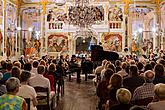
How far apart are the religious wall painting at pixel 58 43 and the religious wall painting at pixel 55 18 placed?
802mm

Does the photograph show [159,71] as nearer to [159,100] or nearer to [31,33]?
[159,100]

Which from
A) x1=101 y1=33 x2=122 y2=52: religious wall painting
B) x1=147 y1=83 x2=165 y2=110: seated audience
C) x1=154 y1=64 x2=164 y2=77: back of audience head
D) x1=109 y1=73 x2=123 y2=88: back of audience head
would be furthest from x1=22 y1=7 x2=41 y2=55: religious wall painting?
x1=147 y1=83 x2=165 y2=110: seated audience

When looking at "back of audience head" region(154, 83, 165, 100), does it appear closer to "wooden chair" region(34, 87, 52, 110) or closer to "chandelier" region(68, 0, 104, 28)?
"wooden chair" region(34, 87, 52, 110)

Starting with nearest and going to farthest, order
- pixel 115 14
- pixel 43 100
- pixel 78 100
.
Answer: pixel 43 100, pixel 78 100, pixel 115 14

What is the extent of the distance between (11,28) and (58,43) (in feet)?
14.0

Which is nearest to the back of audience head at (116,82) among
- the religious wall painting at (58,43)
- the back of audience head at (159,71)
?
the back of audience head at (159,71)

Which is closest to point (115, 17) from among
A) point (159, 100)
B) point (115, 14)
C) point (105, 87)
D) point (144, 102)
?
point (115, 14)

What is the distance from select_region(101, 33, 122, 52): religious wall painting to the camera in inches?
1150

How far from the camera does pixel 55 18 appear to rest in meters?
29.6

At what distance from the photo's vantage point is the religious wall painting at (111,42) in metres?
29.2

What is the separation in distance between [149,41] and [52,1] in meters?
9.61

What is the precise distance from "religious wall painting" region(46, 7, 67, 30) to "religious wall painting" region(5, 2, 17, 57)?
296cm

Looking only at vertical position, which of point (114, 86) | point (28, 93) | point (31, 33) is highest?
point (31, 33)

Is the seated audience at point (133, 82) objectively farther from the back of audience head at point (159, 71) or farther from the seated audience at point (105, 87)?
the seated audience at point (105, 87)
